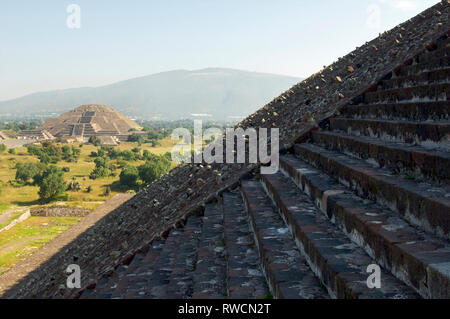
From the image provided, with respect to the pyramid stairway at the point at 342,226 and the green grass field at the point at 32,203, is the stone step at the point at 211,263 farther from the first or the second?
the green grass field at the point at 32,203

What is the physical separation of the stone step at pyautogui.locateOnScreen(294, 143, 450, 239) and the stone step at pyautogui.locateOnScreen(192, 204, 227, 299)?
1.47m

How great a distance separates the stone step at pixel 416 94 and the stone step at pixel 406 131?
45 cm

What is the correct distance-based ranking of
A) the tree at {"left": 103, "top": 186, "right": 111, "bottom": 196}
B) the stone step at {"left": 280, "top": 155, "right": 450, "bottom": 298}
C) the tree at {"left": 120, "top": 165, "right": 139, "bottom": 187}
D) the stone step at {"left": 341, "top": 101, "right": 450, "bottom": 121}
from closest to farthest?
the stone step at {"left": 280, "top": 155, "right": 450, "bottom": 298} → the stone step at {"left": 341, "top": 101, "right": 450, "bottom": 121} → the tree at {"left": 103, "top": 186, "right": 111, "bottom": 196} → the tree at {"left": 120, "top": 165, "right": 139, "bottom": 187}

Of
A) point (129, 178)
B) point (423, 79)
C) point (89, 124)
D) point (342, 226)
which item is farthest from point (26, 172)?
point (89, 124)

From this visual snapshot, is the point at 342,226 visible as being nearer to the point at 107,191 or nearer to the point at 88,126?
the point at 107,191

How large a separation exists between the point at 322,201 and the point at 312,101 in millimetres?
5955

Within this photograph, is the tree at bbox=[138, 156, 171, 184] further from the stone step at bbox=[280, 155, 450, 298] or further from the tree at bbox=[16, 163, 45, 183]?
the stone step at bbox=[280, 155, 450, 298]

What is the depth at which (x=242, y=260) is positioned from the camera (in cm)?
361

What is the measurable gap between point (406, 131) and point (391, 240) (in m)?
1.82

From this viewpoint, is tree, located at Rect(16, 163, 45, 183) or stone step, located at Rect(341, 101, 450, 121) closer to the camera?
stone step, located at Rect(341, 101, 450, 121)

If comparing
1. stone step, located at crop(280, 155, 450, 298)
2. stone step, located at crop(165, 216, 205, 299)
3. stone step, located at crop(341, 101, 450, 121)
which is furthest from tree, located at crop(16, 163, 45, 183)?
stone step, located at crop(280, 155, 450, 298)

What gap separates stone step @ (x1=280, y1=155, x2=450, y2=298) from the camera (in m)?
1.91

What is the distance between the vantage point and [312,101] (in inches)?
363

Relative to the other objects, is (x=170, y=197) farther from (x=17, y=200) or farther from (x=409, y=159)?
(x=17, y=200)
